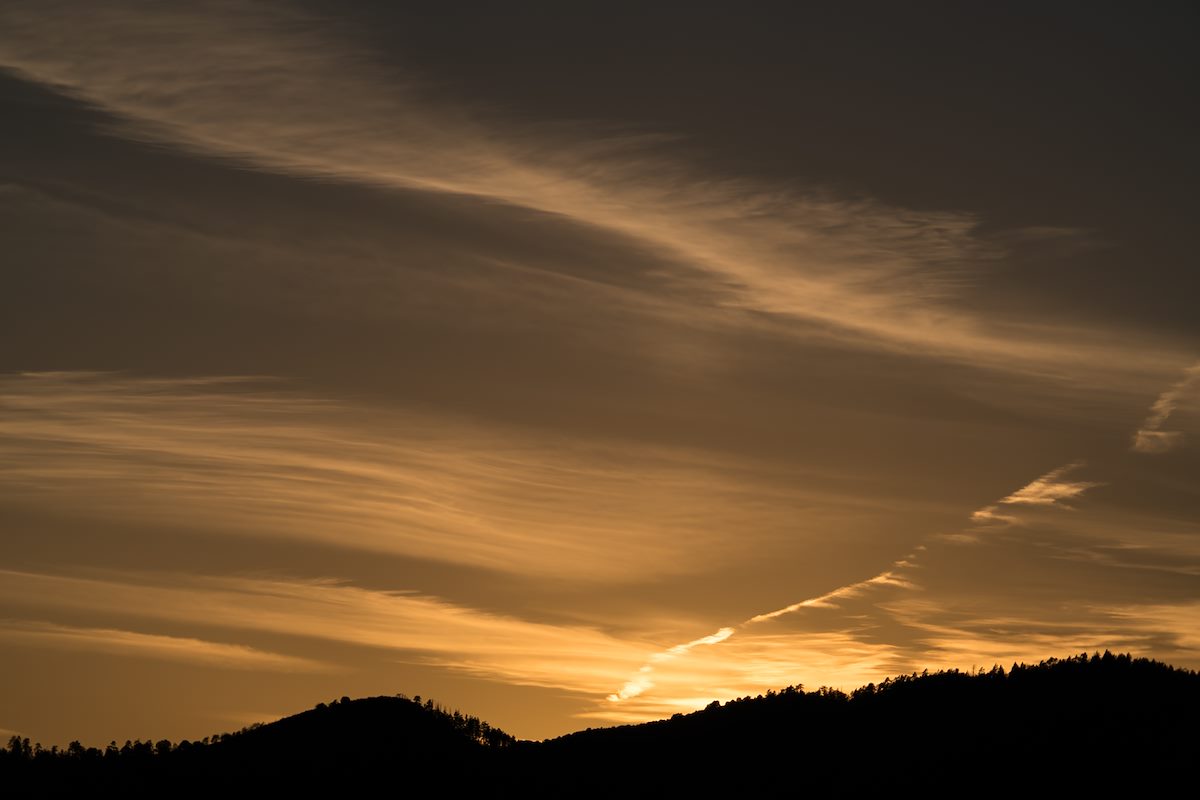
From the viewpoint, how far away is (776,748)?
437ft

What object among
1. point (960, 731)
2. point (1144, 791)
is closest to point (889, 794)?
point (960, 731)

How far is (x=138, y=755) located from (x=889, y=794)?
93032 millimetres

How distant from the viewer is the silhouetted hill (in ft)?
369

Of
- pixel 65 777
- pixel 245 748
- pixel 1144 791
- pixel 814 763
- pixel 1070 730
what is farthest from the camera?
pixel 65 777

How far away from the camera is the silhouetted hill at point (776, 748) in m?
112

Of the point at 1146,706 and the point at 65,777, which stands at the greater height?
the point at 1146,706

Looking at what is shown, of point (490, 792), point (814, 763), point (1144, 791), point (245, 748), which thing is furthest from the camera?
point (245, 748)

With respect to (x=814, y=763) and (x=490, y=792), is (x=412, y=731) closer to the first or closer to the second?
(x=490, y=792)

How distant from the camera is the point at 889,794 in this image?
115625mm

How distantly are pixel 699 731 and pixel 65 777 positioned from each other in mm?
79317

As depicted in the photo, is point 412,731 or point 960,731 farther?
point 412,731

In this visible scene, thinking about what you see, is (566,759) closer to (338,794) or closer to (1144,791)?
(338,794)

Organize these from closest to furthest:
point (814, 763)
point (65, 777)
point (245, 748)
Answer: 1. point (814, 763)
2. point (245, 748)
3. point (65, 777)

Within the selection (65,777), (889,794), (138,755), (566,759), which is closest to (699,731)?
(566,759)
